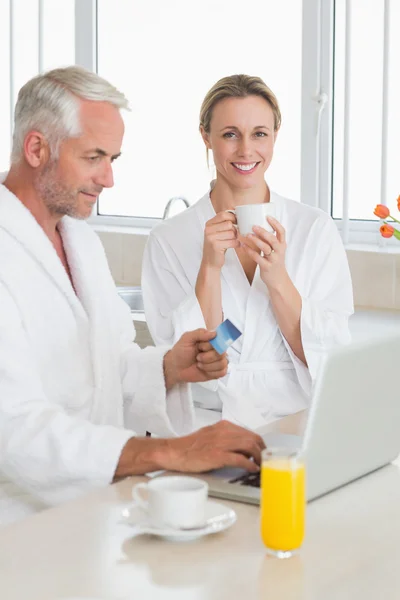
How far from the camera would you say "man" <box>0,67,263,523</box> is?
156 cm

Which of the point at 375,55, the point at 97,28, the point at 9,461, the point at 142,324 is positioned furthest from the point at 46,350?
the point at 97,28

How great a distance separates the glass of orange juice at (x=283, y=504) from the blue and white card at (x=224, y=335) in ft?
1.64

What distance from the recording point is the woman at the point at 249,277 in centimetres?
228

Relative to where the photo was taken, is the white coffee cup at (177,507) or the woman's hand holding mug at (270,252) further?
the woman's hand holding mug at (270,252)

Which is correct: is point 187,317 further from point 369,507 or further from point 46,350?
point 369,507

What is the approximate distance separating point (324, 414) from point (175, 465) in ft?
1.01

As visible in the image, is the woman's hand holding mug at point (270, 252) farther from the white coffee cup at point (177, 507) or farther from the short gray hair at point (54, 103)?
the white coffee cup at point (177, 507)

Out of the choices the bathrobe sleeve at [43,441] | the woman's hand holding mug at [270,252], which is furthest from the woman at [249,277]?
the bathrobe sleeve at [43,441]

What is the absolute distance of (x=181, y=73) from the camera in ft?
12.4

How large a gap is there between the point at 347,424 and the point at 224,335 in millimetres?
398

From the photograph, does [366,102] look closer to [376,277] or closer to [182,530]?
[376,277]

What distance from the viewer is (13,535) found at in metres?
1.25

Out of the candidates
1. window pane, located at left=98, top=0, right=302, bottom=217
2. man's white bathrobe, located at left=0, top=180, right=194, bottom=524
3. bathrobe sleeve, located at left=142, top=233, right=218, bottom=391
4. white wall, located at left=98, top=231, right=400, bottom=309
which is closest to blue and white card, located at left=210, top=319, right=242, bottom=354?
man's white bathrobe, located at left=0, top=180, right=194, bottom=524

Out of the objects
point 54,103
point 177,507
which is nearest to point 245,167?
point 54,103
